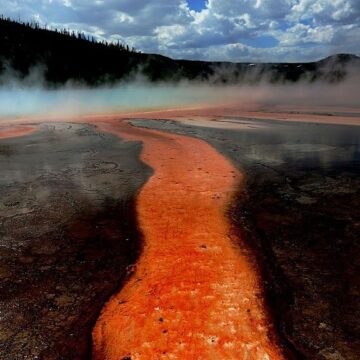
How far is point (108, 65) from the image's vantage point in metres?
28.8

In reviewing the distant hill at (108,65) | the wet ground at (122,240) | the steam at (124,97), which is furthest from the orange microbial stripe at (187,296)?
the distant hill at (108,65)

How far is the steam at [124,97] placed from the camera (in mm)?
15539

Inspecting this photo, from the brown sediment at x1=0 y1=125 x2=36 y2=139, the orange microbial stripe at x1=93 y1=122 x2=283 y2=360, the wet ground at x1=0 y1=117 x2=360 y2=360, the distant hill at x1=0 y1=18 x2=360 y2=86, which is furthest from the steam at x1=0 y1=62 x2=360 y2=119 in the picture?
the orange microbial stripe at x1=93 y1=122 x2=283 y2=360

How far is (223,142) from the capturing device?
735 cm

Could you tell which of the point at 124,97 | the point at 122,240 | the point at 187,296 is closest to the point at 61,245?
the point at 122,240

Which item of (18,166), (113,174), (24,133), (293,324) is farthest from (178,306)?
(24,133)

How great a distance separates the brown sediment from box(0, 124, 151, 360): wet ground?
8.60ft

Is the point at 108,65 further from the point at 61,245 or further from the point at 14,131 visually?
the point at 61,245

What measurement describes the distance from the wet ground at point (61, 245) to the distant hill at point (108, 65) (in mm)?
18347

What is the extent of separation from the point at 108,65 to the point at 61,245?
2772 centimetres

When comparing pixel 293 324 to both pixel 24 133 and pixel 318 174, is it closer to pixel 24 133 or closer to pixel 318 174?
pixel 318 174

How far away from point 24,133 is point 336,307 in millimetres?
8193

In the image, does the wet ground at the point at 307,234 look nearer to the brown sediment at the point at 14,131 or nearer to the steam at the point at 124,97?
the brown sediment at the point at 14,131

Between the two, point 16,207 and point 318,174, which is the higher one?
point 318,174
